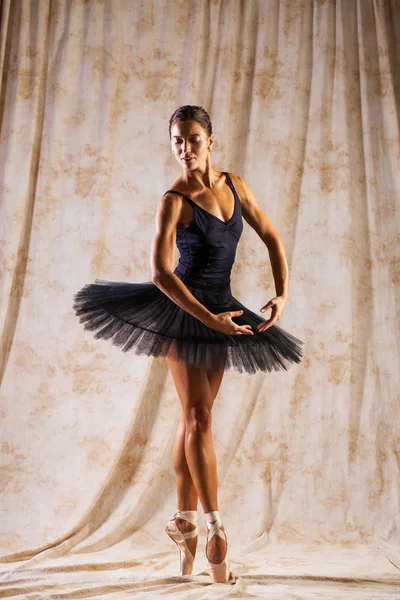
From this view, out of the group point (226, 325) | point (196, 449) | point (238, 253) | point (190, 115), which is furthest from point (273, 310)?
point (238, 253)

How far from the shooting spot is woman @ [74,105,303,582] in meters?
2.23

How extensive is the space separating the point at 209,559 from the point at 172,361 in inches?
24.6

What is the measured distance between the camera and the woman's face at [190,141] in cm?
229

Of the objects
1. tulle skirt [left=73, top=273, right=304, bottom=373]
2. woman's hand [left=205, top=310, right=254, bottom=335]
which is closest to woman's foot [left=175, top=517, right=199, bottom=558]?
tulle skirt [left=73, top=273, right=304, bottom=373]

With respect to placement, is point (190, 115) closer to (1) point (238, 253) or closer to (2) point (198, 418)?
(2) point (198, 418)

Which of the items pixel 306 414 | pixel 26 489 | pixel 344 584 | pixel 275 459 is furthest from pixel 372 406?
pixel 26 489

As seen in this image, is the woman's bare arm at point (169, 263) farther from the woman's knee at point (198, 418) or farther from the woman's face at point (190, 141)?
the woman's knee at point (198, 418)

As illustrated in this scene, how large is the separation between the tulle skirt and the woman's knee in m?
0.14

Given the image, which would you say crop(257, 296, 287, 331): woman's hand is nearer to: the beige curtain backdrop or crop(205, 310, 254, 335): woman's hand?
crop(205, 310, 254, 335): woman's hand

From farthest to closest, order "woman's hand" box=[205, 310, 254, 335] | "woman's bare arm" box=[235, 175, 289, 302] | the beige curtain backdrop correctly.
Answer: the beige curtain backdrop → "woman's bare arm" box=[235, 175, 289, 302] → "woman's hand" box=[205, 310, 254, 335]

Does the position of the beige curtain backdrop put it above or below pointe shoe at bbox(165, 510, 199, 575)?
above

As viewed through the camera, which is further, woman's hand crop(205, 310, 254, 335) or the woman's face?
the woman's face

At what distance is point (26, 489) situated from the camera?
3207mm

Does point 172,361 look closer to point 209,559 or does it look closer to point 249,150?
point 209,559
